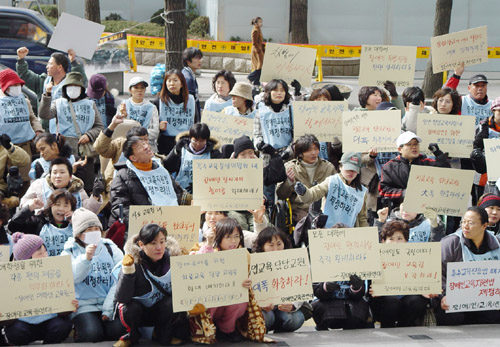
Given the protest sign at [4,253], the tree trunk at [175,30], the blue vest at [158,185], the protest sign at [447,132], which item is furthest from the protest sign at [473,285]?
the tree trunk at [175,30]

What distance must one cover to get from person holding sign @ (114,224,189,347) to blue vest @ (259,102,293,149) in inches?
110

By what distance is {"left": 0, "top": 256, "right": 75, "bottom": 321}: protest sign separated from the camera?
5.88 m

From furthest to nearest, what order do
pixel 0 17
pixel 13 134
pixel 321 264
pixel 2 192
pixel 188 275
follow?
1. pixel 0 17
2. pixel 13 134
3. pixel 2 192
4. pixel 321 264
5. pixel 188 275

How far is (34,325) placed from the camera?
618 centimetres

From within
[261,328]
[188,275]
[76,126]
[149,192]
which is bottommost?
[261,328]

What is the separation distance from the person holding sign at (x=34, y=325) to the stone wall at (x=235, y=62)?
1843 centimetres

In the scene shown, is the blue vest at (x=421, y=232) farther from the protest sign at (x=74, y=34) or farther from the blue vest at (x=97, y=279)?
the protest sign at (x=74, y=34)

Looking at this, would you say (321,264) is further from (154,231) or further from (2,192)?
(2,192)

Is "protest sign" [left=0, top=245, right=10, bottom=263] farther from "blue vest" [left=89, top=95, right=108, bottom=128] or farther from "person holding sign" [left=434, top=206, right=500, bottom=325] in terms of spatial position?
"blue vest" [left=89, top=95, right=108, bottom=128]

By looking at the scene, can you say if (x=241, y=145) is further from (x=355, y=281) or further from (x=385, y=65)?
(x=385, y=65)

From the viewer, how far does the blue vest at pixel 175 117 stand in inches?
363

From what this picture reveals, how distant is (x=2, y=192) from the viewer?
805 cm

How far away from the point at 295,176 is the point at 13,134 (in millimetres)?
3095

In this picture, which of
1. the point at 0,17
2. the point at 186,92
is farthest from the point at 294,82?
the point at 0,17
